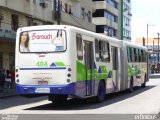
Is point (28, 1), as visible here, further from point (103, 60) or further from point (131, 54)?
point (103, 60)

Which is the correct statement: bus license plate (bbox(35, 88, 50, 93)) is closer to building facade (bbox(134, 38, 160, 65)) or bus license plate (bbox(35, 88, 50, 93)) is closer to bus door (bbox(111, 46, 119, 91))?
bus door (bbox(111, 46, 119, 91))

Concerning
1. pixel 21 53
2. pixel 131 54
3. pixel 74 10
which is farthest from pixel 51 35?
pixel 74 10

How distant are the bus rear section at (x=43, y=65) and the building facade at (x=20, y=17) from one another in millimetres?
14212

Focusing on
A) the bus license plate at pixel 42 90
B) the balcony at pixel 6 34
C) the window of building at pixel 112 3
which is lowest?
the bus license plate at pixel 42 90

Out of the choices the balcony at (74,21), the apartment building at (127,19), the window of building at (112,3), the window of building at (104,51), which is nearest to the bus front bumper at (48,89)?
the window of building at (104,51)

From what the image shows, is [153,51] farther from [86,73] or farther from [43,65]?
[43,65]

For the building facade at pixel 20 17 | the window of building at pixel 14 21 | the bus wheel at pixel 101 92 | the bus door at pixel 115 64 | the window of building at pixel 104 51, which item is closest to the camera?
the bus wheel at pixel 101 92

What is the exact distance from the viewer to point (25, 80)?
17.2 m

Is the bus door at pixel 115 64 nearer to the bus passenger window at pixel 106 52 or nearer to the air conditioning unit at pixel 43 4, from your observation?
the bus passenger window at pixel 106 52

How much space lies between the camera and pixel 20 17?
1567 inches

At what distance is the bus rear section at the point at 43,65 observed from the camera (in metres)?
16.8

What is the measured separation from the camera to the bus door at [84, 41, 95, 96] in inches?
722

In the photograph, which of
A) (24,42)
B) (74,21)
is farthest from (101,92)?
(74,21)

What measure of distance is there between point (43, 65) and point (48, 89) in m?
0.92
